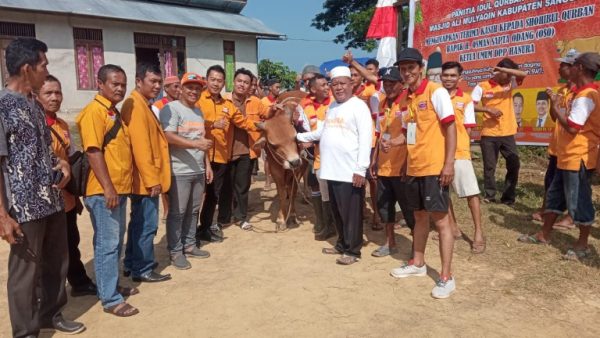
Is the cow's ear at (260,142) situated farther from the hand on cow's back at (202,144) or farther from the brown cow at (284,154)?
the hand on cow's back at (202,144)

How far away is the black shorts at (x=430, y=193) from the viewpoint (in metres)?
3.73

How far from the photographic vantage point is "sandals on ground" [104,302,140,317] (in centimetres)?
357

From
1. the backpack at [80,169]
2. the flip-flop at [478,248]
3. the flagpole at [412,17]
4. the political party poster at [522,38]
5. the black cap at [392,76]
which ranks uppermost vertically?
the flagpole at [412,17]

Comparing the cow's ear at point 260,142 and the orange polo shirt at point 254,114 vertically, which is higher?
the orange polo shirt at point 254,114

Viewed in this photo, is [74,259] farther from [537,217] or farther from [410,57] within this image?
[537,217]

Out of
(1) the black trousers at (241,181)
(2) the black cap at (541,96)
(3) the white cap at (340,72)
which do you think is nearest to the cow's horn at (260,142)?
(1) the black trousers at (241,181)

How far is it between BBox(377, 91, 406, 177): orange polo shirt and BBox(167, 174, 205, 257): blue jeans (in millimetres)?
1906

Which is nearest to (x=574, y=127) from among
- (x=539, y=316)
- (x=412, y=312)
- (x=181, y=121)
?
(x=539, y=316)

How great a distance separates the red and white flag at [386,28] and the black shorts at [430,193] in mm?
5192

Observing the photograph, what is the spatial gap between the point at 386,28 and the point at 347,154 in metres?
5.24

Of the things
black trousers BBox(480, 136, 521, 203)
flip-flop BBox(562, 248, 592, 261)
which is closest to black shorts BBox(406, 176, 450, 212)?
flip-flop BBox(562, 248, 592, 261)

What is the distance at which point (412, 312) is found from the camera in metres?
3.57

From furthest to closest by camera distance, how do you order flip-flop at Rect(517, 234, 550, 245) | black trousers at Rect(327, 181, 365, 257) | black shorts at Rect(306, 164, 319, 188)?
black shorts at Rect(306, 164, 319, 188) → flip-flop at Rect(517, 234, 550, 245) → black trousers at Rect(327, 181, 365, 257)

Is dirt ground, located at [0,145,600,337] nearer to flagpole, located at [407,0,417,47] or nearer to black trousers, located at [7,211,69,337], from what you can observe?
black trousers, located at [7,211,69,337]
